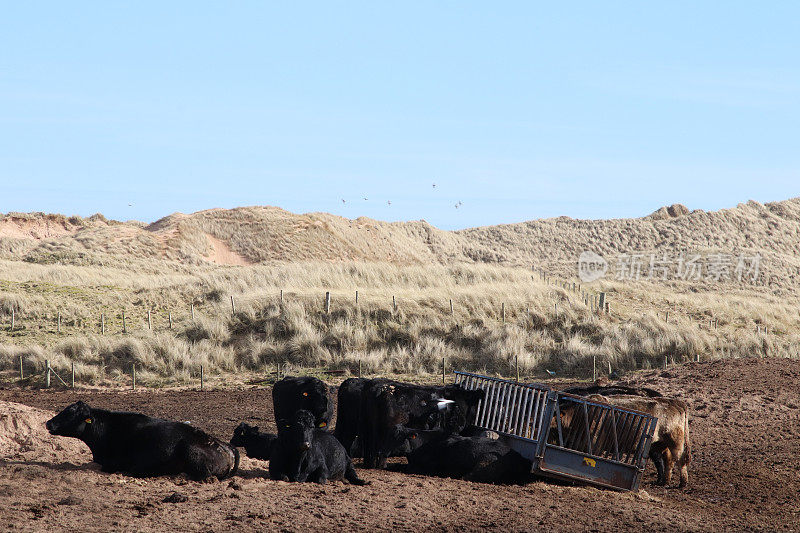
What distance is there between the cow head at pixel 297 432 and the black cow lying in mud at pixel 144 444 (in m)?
0.73

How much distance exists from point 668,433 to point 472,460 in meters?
3.35

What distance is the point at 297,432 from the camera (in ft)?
37.1

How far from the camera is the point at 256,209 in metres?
72.6

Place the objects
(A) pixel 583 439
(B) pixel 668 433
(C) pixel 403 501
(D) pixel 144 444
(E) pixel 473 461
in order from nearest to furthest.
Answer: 1. (C) pixel 403 501
2. (D) pixel 144 444
3. (E) pixel 473 461
4. (B) pixel 668 433
5. (A) pixel 583 439

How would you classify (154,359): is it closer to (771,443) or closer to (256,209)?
(771,443)

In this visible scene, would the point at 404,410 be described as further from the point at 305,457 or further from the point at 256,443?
the point at 305,457

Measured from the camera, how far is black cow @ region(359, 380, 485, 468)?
45.0 ft

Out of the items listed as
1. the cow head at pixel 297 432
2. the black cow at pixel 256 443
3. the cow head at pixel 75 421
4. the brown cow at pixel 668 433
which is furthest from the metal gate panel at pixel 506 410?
the cow head at pixel 75 421

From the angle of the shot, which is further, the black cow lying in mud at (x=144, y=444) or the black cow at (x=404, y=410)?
the black cow at (x=404, y=410)

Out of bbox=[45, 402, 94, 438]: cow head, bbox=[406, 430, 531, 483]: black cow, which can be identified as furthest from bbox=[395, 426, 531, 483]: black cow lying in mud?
bbox=[45, 402, 94, 438]: cow head

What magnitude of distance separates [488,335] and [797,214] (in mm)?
77140

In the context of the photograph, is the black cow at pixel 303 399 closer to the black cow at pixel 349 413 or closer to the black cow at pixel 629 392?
the black cow at pixel 349 413

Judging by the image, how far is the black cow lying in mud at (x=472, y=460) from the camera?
12523 millimetres

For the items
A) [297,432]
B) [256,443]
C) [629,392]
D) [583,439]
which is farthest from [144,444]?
[629,392]
